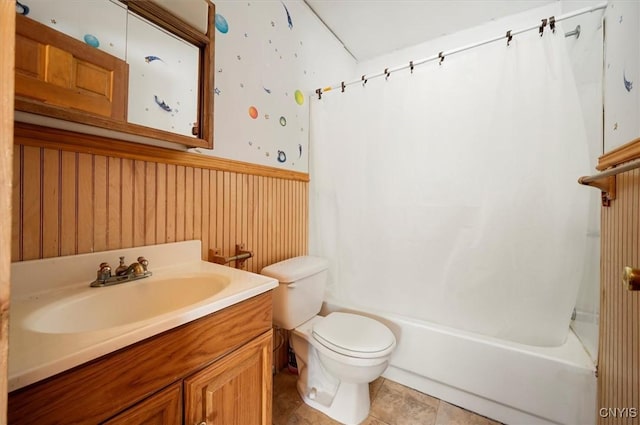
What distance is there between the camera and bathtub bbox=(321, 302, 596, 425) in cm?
105

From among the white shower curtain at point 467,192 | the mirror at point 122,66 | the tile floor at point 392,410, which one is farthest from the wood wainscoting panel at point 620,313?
the mirror at point 122,66

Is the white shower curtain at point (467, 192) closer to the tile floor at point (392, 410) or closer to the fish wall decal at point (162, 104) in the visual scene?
the tile floor at point (392, 410)

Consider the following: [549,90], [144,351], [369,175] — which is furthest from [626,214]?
[144,351]

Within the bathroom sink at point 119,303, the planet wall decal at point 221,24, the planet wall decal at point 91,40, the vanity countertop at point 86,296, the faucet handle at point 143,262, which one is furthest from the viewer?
the planet wall decal at point 221,24

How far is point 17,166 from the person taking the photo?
0.68m

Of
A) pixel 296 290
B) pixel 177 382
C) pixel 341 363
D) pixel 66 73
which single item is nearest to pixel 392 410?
pixel 341 363

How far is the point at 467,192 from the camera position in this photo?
1.31 m

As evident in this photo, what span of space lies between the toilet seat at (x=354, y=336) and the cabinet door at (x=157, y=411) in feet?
2.30

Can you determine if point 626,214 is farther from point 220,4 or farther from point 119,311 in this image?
point 220,4

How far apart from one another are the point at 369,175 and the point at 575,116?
98 centimetres

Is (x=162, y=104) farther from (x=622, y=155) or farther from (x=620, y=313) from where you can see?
(x=620, y=313)

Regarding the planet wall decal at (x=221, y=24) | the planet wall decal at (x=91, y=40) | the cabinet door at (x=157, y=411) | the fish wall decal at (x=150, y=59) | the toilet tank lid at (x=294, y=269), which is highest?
the planet wall decal at (x=221, y=24)

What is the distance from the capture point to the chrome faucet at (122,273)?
784mm

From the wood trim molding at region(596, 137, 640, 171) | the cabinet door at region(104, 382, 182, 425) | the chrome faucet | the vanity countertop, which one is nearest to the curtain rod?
the wood trim molding at region(596, 137, 640, 171)
